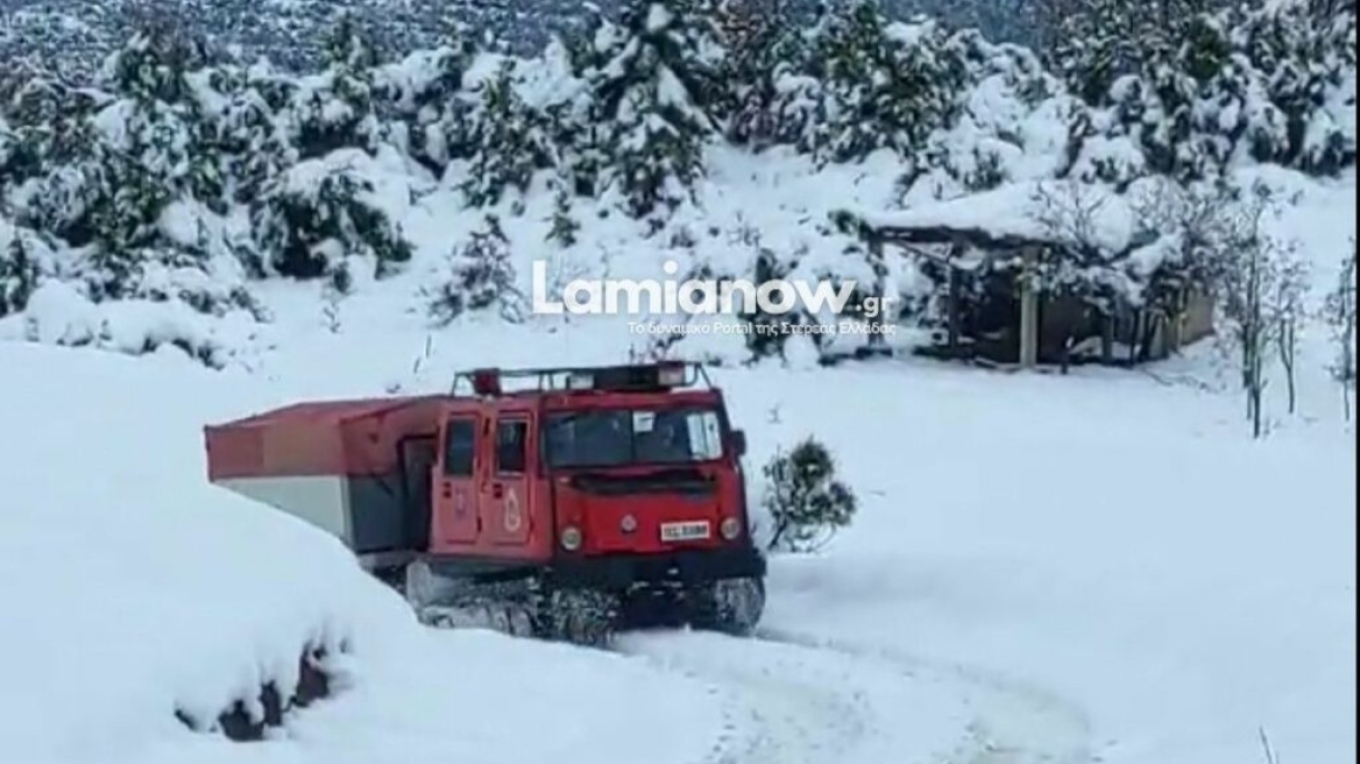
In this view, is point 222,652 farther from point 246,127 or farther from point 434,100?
point 434,100

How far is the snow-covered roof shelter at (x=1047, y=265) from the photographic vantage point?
98.7 feet

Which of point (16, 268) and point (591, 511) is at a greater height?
point (16, 268)

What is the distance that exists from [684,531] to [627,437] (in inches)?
28.6

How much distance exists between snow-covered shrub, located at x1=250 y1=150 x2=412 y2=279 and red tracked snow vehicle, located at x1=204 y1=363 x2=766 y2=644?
17.3 meters

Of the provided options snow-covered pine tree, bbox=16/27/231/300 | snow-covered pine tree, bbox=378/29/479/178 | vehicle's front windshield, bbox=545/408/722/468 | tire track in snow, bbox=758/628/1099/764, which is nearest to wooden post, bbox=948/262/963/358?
snow-covered pine tree, bbox=378/29/479/178

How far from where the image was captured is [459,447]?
16.9 meters

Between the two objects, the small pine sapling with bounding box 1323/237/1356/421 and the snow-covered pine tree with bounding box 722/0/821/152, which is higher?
the snow-covered pine tree with bounding box 722/0/821/152

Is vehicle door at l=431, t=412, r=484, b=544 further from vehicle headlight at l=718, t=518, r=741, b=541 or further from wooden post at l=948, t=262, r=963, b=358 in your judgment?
wooden post at l=948, t=262, r=963, b=358

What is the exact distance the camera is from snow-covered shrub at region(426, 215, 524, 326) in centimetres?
3200

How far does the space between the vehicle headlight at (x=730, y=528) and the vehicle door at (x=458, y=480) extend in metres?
1.73

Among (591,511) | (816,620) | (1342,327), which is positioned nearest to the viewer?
(591,511)

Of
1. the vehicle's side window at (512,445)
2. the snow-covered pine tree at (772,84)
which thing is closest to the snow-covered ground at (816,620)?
the vehicle's side window at (512,445)

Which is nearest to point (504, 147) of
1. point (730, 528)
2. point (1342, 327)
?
point (1342, 327)

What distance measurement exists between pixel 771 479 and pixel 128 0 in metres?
27.8
